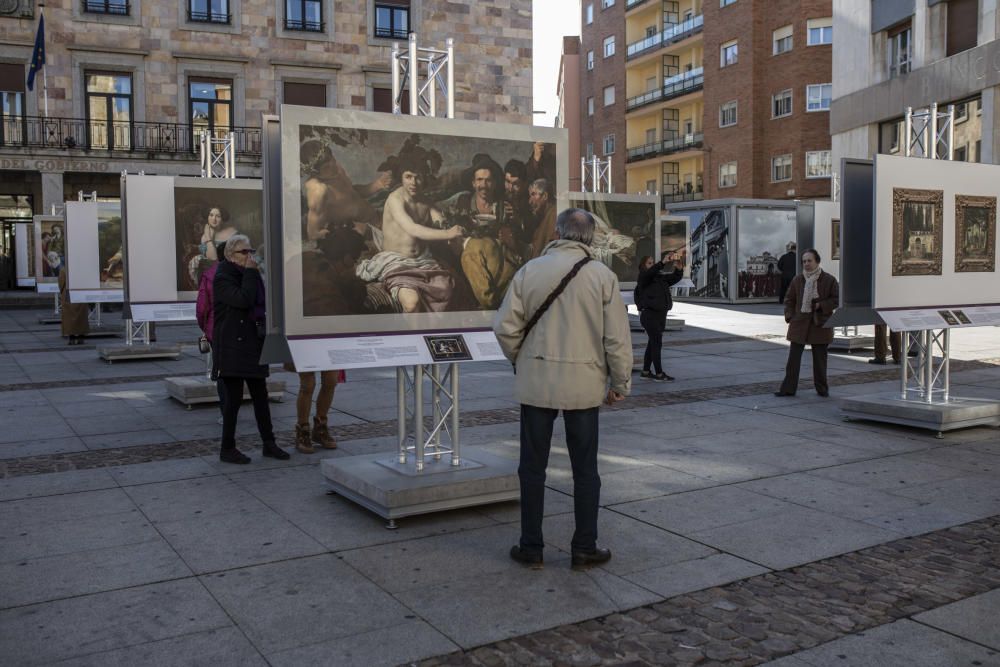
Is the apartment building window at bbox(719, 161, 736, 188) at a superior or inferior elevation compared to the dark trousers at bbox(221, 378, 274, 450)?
superior

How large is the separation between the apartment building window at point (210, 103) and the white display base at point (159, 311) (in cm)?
2135

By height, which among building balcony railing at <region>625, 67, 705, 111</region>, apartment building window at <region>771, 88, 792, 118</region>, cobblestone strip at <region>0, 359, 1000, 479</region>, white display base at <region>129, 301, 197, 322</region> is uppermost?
building balcony railing at <region>625, 67, 705, 111</region>

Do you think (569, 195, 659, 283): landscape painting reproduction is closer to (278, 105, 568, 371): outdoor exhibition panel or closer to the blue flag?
(278, 105, 568, 371): outdoor exhibition panel

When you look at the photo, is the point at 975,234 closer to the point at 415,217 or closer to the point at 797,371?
the point at 797,371

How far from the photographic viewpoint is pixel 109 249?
17.1 meters

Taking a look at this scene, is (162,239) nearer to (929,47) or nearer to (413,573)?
(413,573)

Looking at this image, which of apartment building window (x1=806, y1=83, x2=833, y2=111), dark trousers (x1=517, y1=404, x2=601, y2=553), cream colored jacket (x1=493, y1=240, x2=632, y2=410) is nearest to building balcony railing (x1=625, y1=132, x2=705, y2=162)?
apartment building window (x1=806, y1=83, x2=833, y2=111)

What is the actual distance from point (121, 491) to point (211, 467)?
0.88 meters

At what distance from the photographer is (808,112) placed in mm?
42125

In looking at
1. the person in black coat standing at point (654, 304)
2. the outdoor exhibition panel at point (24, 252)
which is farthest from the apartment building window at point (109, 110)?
the person in black coat standing at point (654, 304)

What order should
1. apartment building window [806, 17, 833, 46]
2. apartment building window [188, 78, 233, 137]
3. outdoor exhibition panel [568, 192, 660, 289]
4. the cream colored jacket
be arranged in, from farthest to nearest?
apartment building window [806, 17, 833, 46]
apartment building window [188, 78, 233, 137]
outdoor exhibition panel [568, 192, 660, 289]
the cream colored jacket

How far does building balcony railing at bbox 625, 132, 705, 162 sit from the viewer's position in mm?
49719

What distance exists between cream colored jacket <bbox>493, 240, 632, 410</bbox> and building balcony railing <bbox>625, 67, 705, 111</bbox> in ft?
151

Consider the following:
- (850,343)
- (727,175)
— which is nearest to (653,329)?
(850,343)
